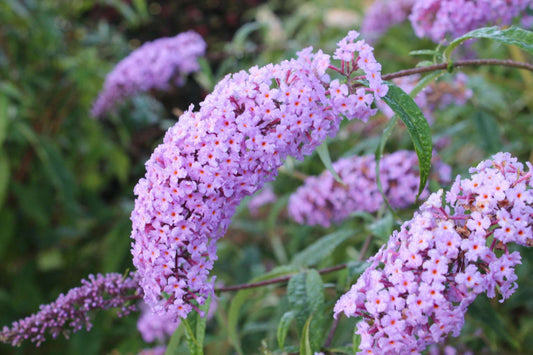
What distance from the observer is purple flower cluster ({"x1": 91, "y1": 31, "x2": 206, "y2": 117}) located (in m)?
1.96

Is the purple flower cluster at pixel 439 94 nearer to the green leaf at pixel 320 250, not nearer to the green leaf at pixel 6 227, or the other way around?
the green leaf at pixel 320 250

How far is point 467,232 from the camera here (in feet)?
2.60

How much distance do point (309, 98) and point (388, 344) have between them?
414mm

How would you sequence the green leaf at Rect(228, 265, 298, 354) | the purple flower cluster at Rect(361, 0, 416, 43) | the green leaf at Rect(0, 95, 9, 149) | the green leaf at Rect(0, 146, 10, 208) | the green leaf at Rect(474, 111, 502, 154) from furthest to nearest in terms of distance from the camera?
the purple flower cluster at Rect(361, 0, 416, 43) → the green leaf at Rect(0, 146, 10, 208) → the green leaf at Rect(0, 95, 9, 149) → the green leaf at Rect(474, 111, 502, 154) → the green leaf at Rect(228, 265, 298, 354)

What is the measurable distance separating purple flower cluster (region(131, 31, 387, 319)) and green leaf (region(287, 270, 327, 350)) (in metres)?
0.20

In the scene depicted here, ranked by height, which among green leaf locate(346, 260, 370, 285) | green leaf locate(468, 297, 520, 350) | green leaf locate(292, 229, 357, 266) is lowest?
green leaf locate(468, 297, 520, 350)

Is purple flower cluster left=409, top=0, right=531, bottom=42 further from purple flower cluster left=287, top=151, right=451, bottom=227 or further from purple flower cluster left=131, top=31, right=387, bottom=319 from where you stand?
purple flower cluster left=131, top=31, right=387, bottom=319

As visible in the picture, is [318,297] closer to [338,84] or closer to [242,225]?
[338,84]

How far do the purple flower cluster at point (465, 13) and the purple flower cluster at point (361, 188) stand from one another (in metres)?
0.33

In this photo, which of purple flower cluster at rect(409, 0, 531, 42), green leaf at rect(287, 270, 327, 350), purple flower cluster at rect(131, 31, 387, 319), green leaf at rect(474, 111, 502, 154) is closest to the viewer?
purple flower cluster at rect(131, 31, 387, 319)

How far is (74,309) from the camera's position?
98cm

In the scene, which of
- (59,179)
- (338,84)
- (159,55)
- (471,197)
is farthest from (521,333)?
(59,179)

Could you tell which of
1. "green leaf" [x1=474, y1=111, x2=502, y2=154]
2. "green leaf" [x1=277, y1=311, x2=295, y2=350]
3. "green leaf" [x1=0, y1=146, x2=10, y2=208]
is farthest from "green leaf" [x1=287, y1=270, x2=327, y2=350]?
"green leaf" [x1=0, y1=146, x2=10, y2=208]

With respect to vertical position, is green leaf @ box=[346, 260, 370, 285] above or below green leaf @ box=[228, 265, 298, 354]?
below
